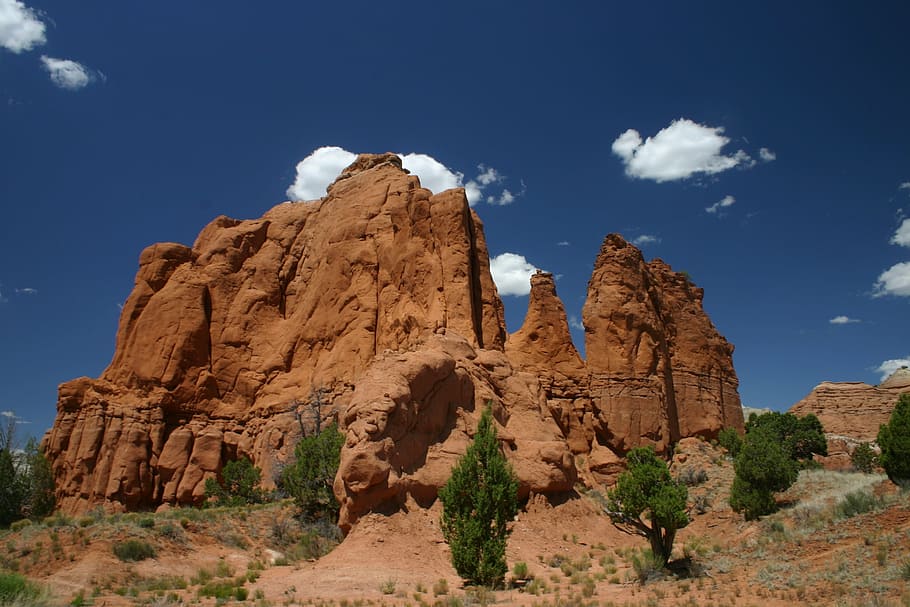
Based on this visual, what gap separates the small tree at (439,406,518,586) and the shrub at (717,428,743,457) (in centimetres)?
2495

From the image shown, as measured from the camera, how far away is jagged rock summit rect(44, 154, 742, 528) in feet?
124

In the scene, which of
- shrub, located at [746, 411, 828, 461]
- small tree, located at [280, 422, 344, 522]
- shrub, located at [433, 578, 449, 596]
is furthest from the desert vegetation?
shrub, located at [746, 411, 828, 461]

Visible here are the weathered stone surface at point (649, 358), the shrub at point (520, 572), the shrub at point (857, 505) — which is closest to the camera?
the shrub at point (857, 505)

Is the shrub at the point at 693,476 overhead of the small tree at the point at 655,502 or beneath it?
overhead

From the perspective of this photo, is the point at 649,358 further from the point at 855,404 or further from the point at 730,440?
the point at 855,404

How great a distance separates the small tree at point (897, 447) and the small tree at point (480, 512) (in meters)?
12.7

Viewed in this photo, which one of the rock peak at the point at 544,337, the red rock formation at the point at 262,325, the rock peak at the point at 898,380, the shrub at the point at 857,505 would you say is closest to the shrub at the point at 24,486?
the red rock formation at the point at 262,325

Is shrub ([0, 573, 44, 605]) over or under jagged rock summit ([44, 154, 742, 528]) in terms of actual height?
under

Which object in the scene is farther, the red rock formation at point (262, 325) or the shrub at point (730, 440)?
the shrub at point (730, 440)

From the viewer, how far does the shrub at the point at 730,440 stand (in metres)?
40.6

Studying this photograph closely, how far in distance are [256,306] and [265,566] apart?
23.9 m

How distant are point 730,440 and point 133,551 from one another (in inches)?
1285

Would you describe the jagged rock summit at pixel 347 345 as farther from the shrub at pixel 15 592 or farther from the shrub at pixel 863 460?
the shrub at pixel 15 592

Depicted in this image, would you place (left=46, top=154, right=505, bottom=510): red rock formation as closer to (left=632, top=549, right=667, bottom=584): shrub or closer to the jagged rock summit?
the jagged rock summit
